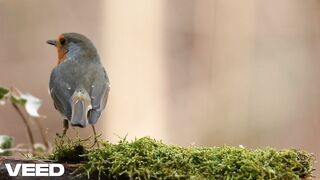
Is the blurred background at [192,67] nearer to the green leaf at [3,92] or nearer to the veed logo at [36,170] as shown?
the green leaf at [3,92]

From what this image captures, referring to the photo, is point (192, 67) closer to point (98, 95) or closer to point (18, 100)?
point (18, 100)

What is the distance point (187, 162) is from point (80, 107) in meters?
0.41

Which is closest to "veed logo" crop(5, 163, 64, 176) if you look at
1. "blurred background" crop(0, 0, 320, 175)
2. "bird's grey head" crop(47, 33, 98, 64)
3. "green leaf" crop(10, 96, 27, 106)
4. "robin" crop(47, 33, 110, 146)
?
"robin" crop(47, 33, 110, 146)

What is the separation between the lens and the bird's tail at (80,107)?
2289 millimetres

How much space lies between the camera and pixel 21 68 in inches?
263

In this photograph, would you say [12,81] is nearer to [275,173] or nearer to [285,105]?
[285,105]

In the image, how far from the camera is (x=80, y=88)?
8.29 ft

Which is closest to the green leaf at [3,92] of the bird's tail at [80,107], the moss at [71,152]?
the bird's tail at [80,107]

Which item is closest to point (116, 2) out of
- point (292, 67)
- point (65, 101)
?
point (292, 67)

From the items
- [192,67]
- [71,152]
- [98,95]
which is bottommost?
[192,67]

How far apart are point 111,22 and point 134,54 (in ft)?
1.23

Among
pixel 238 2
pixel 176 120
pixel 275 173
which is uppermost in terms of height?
pixel 238 2

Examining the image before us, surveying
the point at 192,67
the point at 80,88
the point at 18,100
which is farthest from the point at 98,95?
the point at 192,67

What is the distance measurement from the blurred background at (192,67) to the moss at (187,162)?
358cm
